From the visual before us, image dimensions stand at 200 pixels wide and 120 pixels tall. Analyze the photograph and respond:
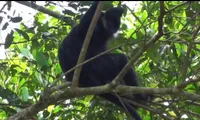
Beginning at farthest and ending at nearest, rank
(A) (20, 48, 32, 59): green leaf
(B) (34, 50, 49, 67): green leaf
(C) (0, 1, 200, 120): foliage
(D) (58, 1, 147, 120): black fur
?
(D) (58, 1, 147, 120): black fur < (A) (20, 48, 32, 59): green leaf < (B) (34, 50, 49, 67): green leaf < (C) (0, 1, 200, 120): foliage

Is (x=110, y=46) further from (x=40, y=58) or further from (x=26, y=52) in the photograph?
(x=26, y=52)

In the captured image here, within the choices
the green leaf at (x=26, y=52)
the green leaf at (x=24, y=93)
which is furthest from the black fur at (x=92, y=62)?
the green leaf at (x=24, y=93)

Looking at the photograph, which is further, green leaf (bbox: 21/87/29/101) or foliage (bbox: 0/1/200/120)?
green leaf (bbox: 21/87/29/101)

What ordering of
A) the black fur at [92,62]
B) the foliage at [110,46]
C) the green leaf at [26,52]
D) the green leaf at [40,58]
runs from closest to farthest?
the foliage at [110,46]
the green leaf at [40,58]
the green leaf at [26,52]
the black fur at [92,62]

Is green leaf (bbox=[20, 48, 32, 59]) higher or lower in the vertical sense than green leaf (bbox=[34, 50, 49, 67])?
higher

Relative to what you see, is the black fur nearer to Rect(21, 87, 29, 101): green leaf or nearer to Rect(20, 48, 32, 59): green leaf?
Rect(20, 48, 32, 59): green leaf

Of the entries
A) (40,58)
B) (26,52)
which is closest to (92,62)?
(26,52)

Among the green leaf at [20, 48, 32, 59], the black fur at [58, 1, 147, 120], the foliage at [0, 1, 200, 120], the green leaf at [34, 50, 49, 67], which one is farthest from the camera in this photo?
the black fur at [58, 1, 147, 120]

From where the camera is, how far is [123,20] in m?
4.21

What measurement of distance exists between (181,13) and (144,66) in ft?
1.96

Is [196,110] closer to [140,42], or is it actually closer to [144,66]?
[144,66]

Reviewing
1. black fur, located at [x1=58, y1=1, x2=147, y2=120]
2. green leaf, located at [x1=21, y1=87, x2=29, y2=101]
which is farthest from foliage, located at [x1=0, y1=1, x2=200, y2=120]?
black fur, located at [x1=58, y1=1, x2=147, y2=120]

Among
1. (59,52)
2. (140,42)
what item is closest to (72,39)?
(59,52)

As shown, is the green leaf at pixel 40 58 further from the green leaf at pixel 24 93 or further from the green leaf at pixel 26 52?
the green leaf at pixel 24 93
